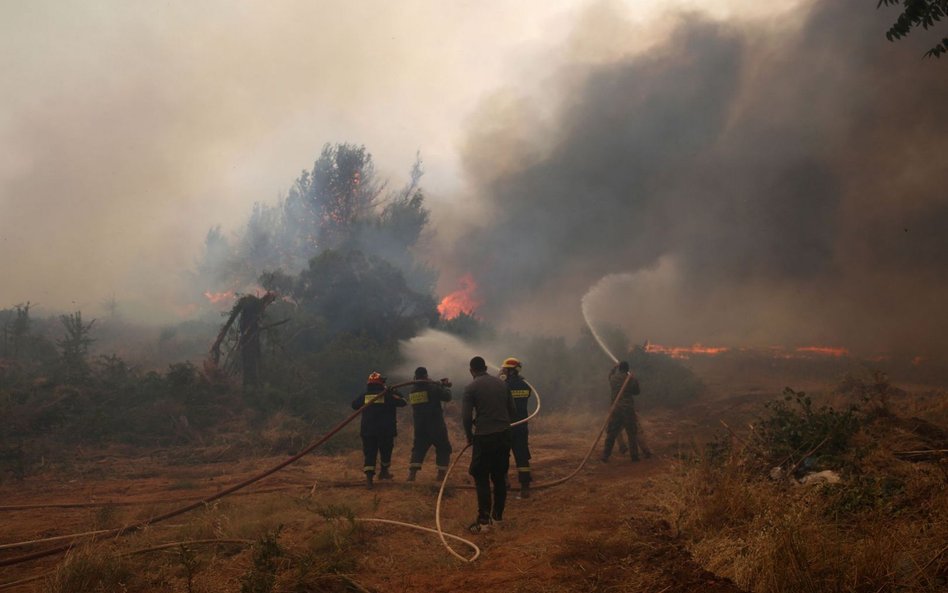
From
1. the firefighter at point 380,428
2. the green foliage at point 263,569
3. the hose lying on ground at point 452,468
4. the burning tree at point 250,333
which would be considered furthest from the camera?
the burning tree at point 250,333

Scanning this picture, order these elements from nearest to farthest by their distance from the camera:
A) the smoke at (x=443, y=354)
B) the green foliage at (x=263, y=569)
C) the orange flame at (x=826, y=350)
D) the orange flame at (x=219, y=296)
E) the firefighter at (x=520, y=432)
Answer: the green foliage at (x=263, y=569) → the firefighter at (x=520, y=432) → the smoke at (x=443, y=354) → the orange flame at (x=826, y=350) → the orange flame at (x=219, y=296)

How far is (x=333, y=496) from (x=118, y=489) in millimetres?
3904

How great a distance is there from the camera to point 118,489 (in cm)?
954

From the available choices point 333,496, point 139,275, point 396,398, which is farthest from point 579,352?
point 139,275

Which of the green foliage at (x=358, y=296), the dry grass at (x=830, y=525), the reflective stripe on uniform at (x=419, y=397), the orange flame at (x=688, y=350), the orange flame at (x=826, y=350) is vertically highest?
the green foliage at (x=358, y=296)

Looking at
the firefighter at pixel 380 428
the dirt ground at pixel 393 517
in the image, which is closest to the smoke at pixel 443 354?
the dirt ground at pixel 393 517

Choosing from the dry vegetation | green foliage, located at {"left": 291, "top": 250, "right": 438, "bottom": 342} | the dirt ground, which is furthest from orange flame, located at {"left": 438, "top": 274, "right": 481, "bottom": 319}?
the dry vegetation

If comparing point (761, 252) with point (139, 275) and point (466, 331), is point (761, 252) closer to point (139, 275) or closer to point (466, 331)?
point (466, 331)

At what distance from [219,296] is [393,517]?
3093 centimetres

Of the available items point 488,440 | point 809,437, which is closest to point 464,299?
point 488,440

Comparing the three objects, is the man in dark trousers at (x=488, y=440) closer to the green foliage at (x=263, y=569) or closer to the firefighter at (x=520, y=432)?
the firefighter at (x=520, y=432)

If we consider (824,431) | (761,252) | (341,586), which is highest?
(761,252)

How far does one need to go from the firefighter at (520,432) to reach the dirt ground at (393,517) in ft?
1.12

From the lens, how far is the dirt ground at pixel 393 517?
495 centimetres
